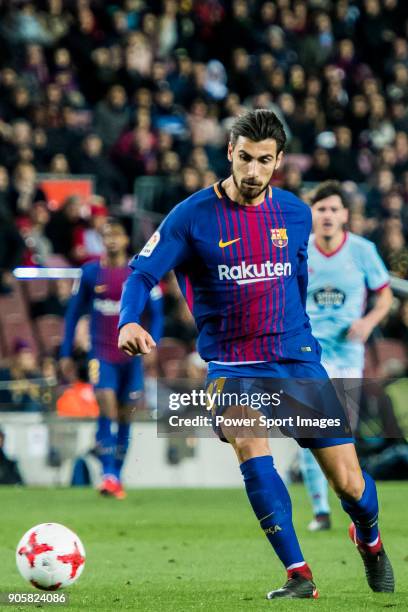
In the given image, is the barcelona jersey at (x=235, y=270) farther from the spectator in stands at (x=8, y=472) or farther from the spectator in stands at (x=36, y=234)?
the spectator in stands at (x=36, y=234)

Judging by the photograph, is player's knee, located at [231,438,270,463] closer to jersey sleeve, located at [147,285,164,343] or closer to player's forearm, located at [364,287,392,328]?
player's forearm, located at [364,287,392,328]

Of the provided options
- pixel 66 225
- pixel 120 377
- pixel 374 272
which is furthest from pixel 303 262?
pixel 66 225

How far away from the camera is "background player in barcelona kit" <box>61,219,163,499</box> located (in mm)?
13094

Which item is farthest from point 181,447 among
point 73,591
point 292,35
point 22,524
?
point 292,35

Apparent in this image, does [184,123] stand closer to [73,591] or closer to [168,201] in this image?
[168,201]

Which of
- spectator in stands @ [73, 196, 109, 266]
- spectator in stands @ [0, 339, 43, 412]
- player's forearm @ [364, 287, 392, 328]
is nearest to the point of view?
player's forearm @ [364, 287, 392, 328]

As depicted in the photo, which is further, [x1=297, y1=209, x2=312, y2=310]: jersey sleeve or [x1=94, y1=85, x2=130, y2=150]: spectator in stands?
[x1=94, y1=85, x2=130, y2=150]: spectator in stands

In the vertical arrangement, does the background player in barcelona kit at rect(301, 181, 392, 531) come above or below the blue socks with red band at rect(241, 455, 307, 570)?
above

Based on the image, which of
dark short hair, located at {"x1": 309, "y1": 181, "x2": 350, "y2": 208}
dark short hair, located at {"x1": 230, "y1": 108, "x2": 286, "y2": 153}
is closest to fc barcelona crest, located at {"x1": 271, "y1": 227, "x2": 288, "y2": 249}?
dark short hair, located at {"x1": 230, "y1": 108, "x2": 286, "y2": 153}

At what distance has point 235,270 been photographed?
21.3ft

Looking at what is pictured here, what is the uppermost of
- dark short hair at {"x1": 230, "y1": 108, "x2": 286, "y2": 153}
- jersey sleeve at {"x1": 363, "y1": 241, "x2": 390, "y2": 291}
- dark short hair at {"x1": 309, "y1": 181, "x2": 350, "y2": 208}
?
dark short hair at {"x1": 309, "y1": 181, "x2": 350, "y2": 208}

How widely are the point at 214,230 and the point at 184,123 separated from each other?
13.6 metres

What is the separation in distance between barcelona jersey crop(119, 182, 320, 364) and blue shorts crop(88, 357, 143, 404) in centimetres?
693

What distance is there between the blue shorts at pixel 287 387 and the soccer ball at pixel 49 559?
2.87 ft
